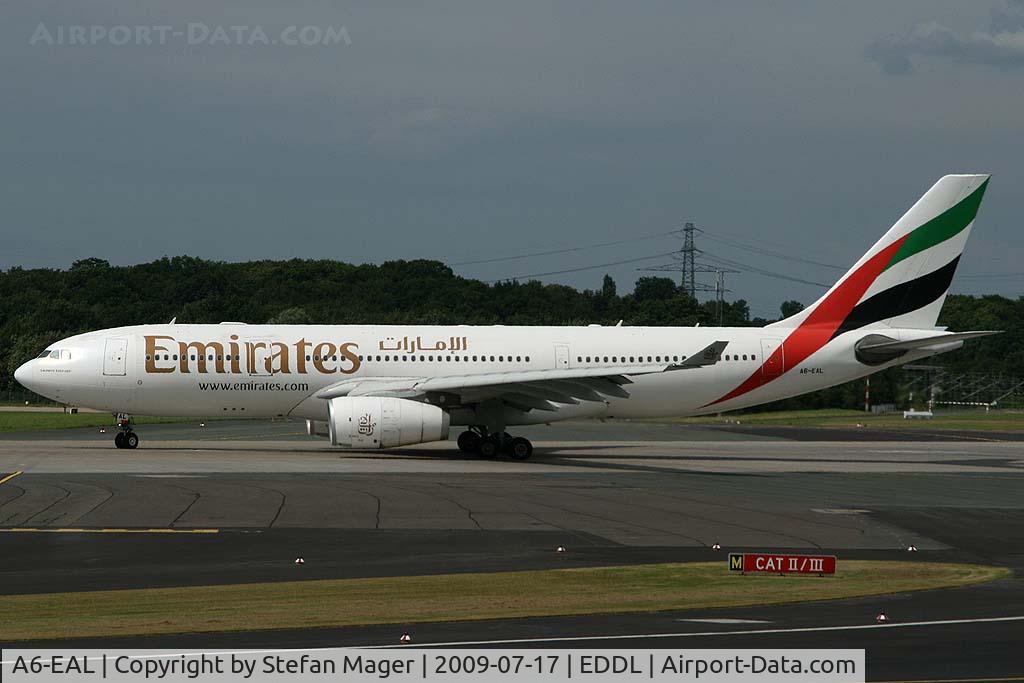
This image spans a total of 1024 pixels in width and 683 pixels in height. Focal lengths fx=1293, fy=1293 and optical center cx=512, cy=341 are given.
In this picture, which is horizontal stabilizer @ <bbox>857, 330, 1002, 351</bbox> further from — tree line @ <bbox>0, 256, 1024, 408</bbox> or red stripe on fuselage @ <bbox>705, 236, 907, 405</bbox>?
tree line @ <bbox>0, 256, 1024, 408</bbox>

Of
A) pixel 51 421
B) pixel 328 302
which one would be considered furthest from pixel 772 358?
pixel 328 302

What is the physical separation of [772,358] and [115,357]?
19.7 metres

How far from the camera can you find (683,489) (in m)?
28.0

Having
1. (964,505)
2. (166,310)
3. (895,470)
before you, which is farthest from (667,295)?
(964,505)

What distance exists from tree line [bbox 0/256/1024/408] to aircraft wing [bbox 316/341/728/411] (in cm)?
4821

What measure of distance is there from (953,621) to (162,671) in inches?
310

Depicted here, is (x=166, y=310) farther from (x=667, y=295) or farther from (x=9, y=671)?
(x=9, y=671)

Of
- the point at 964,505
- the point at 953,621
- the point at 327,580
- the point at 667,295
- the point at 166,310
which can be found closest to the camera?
the point at 953,621

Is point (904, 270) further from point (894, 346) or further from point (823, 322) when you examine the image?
point (823, 322)

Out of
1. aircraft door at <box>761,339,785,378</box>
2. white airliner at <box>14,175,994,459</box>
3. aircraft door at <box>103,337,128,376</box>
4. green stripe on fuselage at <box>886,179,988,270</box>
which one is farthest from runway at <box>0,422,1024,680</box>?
green stripe on fuselage at <box>886,179,988,270</box>

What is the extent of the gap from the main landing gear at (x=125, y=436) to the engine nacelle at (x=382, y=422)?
22.7 feet

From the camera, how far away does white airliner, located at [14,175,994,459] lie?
3597 centimetres

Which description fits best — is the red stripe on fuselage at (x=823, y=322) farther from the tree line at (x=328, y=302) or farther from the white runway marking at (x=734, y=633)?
the tree line at (x=328, y=302)

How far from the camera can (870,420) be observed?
65938 millimetres
